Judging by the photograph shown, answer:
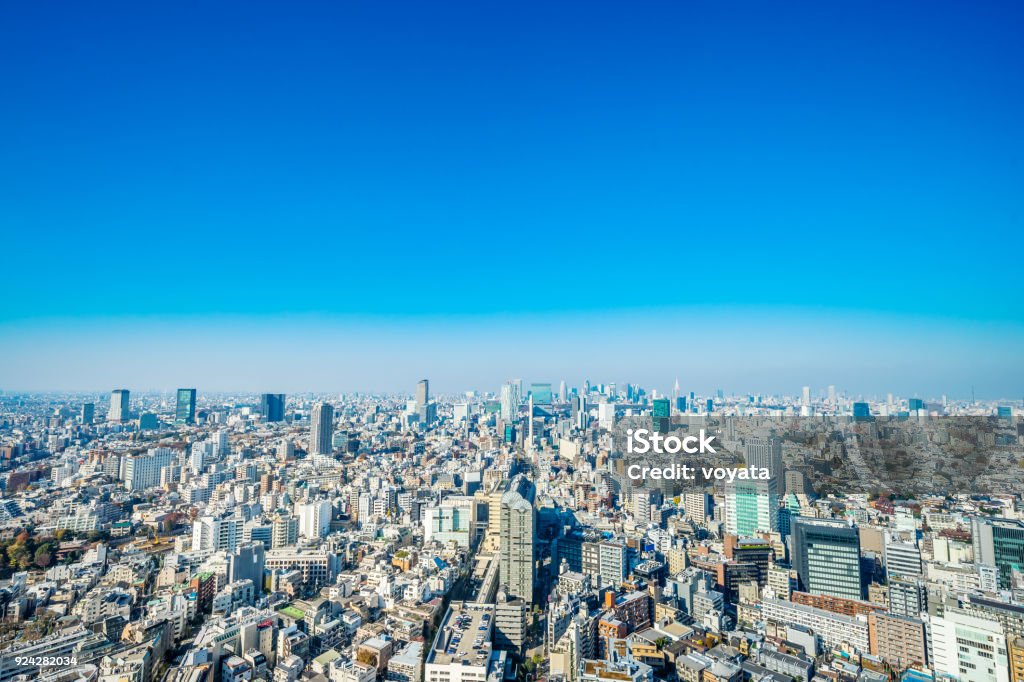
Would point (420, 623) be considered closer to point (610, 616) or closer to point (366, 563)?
point (610, 616)

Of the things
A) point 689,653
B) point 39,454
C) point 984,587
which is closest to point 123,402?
point 39,454

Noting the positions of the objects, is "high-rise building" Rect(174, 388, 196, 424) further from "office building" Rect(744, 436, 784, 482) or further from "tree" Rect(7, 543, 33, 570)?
"office building" Rect(744, 436, 784, 482)

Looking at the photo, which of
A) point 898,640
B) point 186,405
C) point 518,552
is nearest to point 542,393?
point 186,405

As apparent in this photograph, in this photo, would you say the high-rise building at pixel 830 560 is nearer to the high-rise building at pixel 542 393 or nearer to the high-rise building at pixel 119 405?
the high-rise building at pixel 119 405

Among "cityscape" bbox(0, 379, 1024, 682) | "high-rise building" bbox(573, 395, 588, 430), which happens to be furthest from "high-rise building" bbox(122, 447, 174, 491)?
"high-rise building" bbox(573, 395, 588, 430)

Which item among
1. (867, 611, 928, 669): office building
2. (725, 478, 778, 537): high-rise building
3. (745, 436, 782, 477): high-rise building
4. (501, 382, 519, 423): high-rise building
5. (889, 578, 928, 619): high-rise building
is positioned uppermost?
(501, 382, 519, 423): high-rise building

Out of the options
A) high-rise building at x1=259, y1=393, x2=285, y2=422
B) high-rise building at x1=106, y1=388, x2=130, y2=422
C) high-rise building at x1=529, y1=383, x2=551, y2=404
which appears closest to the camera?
high-rise building at x1=106, y1=388, x2=130, y2=422
